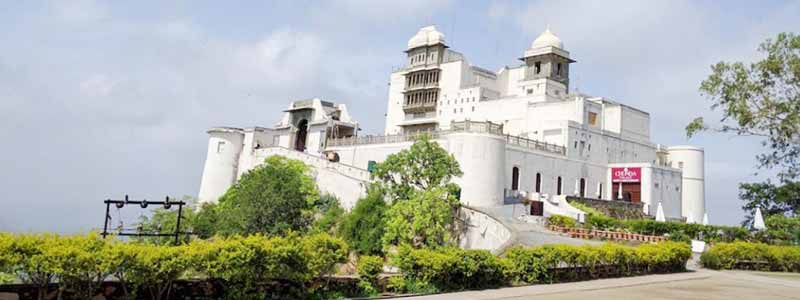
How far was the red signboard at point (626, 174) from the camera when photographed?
162ft

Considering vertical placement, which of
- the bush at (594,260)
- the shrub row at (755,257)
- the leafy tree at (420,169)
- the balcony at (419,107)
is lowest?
the bush at (594,260)

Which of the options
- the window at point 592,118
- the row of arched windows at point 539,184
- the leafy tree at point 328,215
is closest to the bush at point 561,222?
the row of arched windows at point 539,184

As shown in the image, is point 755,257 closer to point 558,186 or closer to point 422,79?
point 558,186

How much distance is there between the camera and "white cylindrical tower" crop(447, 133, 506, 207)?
37188mm

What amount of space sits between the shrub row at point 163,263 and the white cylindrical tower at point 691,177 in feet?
161

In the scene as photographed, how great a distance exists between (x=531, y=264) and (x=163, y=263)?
31.1 feet

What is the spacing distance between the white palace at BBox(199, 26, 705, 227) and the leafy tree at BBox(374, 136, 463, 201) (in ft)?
16.6

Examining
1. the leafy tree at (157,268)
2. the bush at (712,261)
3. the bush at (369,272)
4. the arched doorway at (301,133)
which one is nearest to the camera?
the leafy tree at (157,268)

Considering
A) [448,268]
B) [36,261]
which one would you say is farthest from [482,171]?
[36,261]

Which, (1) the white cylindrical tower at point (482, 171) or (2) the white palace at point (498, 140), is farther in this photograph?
(2) the white palace at point (498, 140)

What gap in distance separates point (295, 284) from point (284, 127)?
4739cm

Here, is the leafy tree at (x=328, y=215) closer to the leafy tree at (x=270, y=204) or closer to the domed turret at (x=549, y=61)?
the leafy tree at (x=270, y=204)

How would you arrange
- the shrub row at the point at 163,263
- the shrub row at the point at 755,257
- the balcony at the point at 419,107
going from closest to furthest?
1. the shrub row at the point at 163,263
2. the shrub row at the point at 755,257
3. the balcony at the point at 419,107

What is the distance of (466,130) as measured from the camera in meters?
39.7
